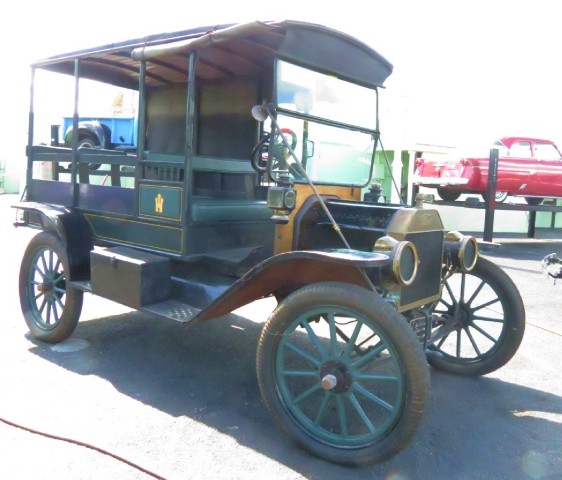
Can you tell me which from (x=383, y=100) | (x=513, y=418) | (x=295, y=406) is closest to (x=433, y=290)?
(x=513, y=418)

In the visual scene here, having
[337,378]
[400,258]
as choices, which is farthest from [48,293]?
[400,258]

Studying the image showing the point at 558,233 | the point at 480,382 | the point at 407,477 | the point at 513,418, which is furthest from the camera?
the point at 558,233

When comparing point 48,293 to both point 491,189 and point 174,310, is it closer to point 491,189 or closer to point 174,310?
point 174,310

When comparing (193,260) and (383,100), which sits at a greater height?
(383,100)

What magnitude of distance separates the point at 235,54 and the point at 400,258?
206cm

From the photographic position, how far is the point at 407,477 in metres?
2.47

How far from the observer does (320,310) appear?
2.58 metres

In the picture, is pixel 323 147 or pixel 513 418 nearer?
pixel 513 418

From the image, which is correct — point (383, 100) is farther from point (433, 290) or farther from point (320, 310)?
point (320, 310)

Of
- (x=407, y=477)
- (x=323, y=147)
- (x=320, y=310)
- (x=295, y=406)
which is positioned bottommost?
(x=407, y=477)

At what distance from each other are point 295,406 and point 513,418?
1.35 meters

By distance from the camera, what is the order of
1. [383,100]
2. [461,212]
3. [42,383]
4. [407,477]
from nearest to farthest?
[407,477] < [42,383] < [383,100] < [461,212]

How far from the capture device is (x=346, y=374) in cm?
260

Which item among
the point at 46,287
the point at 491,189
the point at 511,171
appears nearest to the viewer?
the point at 46,287
